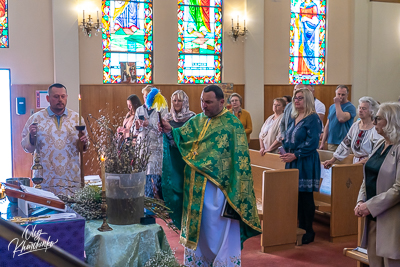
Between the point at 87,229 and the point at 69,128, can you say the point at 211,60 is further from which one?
the point at 87,229

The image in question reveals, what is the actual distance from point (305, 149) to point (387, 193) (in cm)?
199

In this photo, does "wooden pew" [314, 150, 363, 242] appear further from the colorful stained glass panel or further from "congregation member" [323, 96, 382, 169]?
the colorful stained glass panel

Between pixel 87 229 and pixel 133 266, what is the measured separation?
0.33m

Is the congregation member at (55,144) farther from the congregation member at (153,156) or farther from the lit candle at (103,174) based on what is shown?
the lit candle at (103,174)

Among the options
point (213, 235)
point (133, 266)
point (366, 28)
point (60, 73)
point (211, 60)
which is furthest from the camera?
point (366, 28)

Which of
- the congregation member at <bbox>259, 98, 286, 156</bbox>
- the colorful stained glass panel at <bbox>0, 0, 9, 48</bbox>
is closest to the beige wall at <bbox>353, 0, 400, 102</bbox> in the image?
the congregation member at <bbox>259, 98, 286, 156</bbox>

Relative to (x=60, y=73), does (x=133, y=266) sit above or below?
below

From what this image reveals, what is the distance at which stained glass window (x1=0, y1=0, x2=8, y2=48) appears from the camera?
8.23 m

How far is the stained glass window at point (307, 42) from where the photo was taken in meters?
10.3

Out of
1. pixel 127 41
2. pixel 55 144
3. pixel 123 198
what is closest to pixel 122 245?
pixel 123 198

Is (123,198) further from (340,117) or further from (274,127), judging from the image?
(340,117)

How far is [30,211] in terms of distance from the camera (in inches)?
89.5

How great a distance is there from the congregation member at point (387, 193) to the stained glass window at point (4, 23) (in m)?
7.49

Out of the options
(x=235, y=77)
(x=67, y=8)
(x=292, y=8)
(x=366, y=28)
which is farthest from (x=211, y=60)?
(x=366, y=28)
